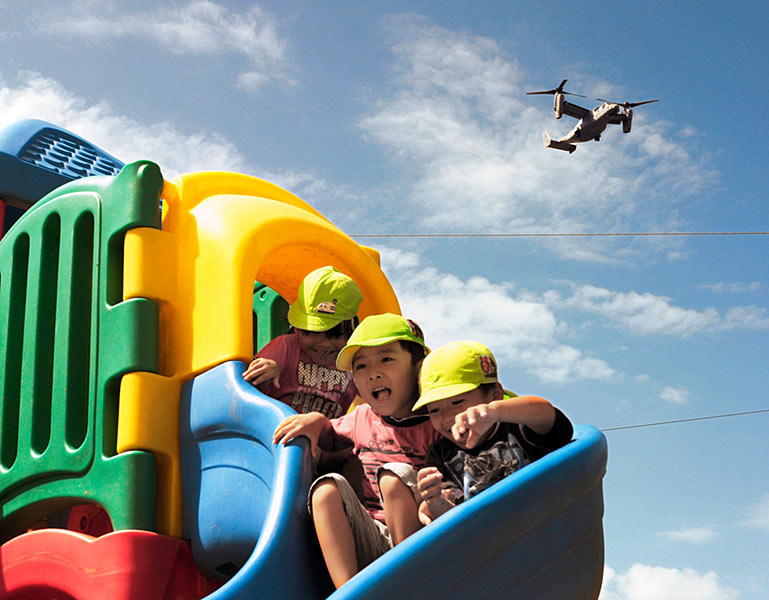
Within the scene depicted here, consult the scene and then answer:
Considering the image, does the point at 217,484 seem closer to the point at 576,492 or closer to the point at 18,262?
the point at 576,492

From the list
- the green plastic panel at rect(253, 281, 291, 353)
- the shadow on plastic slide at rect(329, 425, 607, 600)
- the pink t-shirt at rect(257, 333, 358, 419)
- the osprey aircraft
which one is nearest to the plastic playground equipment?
the shadow on plastic slide at rect(329, 425, 607, 600)

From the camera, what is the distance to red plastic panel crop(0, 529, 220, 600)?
2686mm

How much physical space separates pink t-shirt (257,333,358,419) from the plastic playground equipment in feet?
0.45

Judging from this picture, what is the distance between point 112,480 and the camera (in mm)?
2863

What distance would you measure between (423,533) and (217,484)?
3.40 ft

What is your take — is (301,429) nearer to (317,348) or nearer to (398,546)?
(398,546)

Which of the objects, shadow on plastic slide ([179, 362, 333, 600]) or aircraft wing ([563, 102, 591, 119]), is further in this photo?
aircraft wing ([563, 102, 591, 119])

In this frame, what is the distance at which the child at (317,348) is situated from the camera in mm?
3133

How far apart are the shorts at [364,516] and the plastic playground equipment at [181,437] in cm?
15

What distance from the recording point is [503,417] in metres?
2.11

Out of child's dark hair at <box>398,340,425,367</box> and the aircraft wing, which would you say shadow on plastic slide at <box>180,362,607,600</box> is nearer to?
child's dark hair at <box>398,340,425,367</box>

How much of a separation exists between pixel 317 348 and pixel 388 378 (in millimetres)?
688

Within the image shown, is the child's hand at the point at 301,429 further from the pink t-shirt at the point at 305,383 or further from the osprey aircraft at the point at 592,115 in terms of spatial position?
the osprey aircraft at the point at 592,115

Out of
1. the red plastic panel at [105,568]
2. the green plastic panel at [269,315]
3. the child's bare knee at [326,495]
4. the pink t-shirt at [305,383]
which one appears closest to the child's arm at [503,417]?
the child's bare knee at [326,495]
